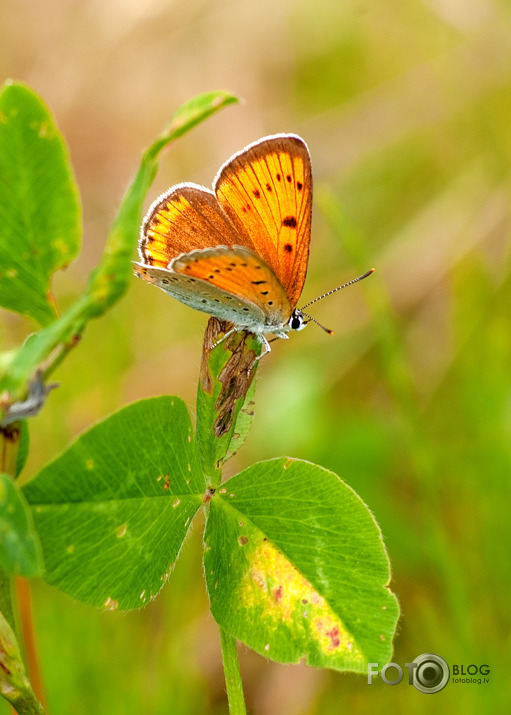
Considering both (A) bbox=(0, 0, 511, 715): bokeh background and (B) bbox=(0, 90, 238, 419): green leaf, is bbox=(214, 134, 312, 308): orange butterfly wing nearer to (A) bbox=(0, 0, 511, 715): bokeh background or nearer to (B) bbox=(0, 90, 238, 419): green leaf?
(A) bbox=(0, 0, 511, 715): bokeh background

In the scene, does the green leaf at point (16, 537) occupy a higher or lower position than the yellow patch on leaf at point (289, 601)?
higher

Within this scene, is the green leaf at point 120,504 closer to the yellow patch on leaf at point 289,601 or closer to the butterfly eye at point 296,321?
the yellow patch on leaf at point 289,601

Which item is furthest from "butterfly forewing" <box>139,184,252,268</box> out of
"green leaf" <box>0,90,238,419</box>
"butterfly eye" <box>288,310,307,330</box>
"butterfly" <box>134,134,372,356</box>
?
"green leaf" <box>0,90,238,419</box>

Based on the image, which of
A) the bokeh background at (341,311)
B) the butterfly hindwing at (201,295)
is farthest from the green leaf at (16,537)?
the bokeh background at (341,311)

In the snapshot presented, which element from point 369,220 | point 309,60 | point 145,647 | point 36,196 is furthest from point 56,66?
point 36,196

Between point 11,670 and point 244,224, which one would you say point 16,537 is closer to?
point 11,670

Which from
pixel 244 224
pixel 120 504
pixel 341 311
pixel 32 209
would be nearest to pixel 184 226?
A: pixel 244 224
